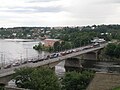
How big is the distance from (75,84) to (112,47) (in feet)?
238

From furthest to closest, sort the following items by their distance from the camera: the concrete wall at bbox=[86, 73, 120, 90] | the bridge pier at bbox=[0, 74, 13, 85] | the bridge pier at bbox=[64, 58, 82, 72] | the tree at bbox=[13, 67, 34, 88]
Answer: the bridge pier at bbox=[64, 58, 82, 72] → the bridge pier at bbox=[0, 74, 13, 85] → the tree at bbox=[13, 67, 34, 88] → the concrete wall at bbox=[86, 73, 120, 90]

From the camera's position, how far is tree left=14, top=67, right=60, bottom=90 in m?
29.4

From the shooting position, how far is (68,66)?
266ft

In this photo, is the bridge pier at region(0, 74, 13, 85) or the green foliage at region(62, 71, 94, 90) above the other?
the green foliage at region(62, 71, 94, 90)

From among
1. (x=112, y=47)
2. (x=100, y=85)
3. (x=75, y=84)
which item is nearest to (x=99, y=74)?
(x=100, y=85)

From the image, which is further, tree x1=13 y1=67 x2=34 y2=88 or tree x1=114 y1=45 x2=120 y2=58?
tree x1=114 y1=45 x2=120 y2=58

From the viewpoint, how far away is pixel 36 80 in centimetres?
3009

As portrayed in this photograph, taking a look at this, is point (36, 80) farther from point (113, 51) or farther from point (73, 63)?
point (113, 51)

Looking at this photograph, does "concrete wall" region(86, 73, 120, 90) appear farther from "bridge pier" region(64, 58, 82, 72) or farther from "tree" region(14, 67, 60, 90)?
"bridge pier" region(64, 58, 82, 72)

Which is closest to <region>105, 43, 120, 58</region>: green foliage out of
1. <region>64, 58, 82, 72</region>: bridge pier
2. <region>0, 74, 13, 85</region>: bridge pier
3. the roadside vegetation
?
the roadside vegetation

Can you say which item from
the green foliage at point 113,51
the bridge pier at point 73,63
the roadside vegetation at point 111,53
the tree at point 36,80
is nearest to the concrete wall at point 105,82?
the tree at point 36,80

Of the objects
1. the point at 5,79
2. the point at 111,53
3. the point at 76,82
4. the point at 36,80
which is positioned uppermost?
the point at 36,80

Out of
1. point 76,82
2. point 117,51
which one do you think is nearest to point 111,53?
point 117,51

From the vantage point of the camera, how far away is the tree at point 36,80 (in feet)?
96.4
